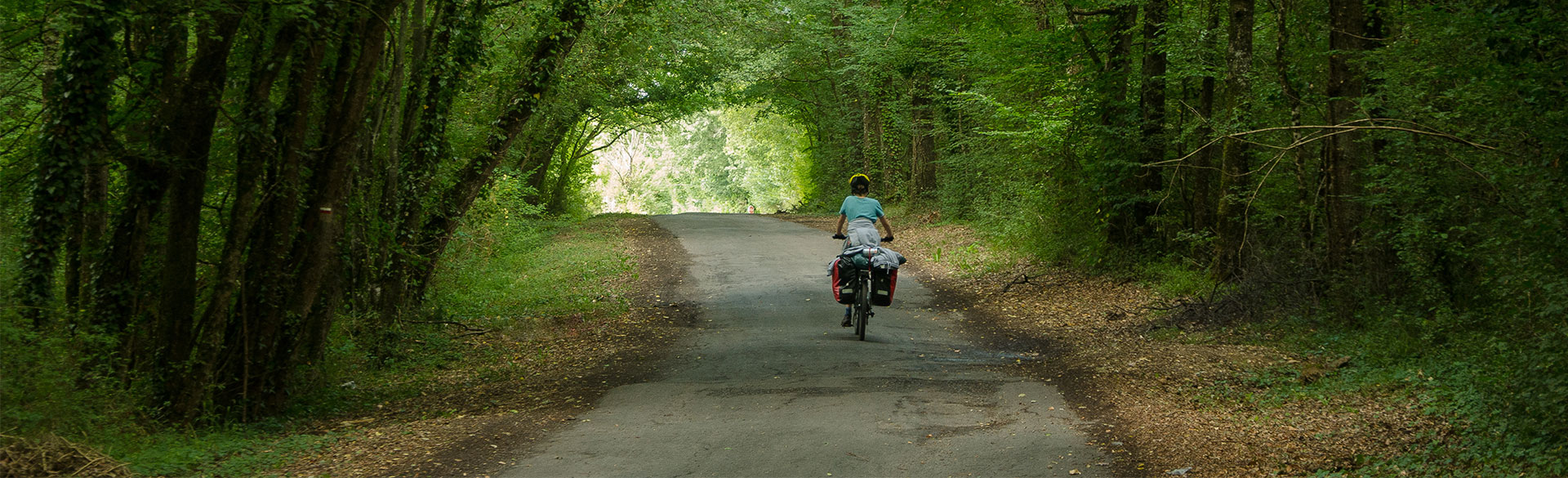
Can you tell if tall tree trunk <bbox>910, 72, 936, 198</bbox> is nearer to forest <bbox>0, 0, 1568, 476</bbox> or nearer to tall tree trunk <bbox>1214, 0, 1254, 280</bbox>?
forest <bbox>0, 0, 1568, 476</bbox>

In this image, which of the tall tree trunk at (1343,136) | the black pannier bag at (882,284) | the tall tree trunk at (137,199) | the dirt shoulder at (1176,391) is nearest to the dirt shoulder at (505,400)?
the tall tree trunk at (137,199)

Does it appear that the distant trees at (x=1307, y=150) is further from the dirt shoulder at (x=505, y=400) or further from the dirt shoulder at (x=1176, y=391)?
the dirt shoulder at (x=505, y=400)

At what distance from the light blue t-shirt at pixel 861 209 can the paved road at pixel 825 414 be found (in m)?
1.34

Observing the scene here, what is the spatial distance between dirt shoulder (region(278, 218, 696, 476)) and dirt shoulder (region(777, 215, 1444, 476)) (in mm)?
3864

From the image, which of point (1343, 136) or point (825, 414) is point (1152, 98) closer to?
point (1343, 136)

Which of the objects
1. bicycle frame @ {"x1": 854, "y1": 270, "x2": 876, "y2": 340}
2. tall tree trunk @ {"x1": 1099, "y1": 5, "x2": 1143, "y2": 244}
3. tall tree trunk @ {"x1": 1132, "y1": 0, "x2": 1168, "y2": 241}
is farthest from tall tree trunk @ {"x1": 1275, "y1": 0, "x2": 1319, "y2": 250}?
bicycle frame @ {"x1": 854, "y1": 270, "x2": 876, "y2": 340}

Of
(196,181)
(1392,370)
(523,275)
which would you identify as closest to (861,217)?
(1392,370)

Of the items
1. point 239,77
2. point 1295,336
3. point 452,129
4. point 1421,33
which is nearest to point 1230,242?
point 1295,336

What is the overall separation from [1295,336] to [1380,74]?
2.53 metres

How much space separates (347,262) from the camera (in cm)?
1007

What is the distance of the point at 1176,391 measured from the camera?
8250 mm

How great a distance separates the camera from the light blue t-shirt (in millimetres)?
11398

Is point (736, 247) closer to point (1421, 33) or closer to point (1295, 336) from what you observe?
point (1295, 336)

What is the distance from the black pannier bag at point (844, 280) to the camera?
1131cm
